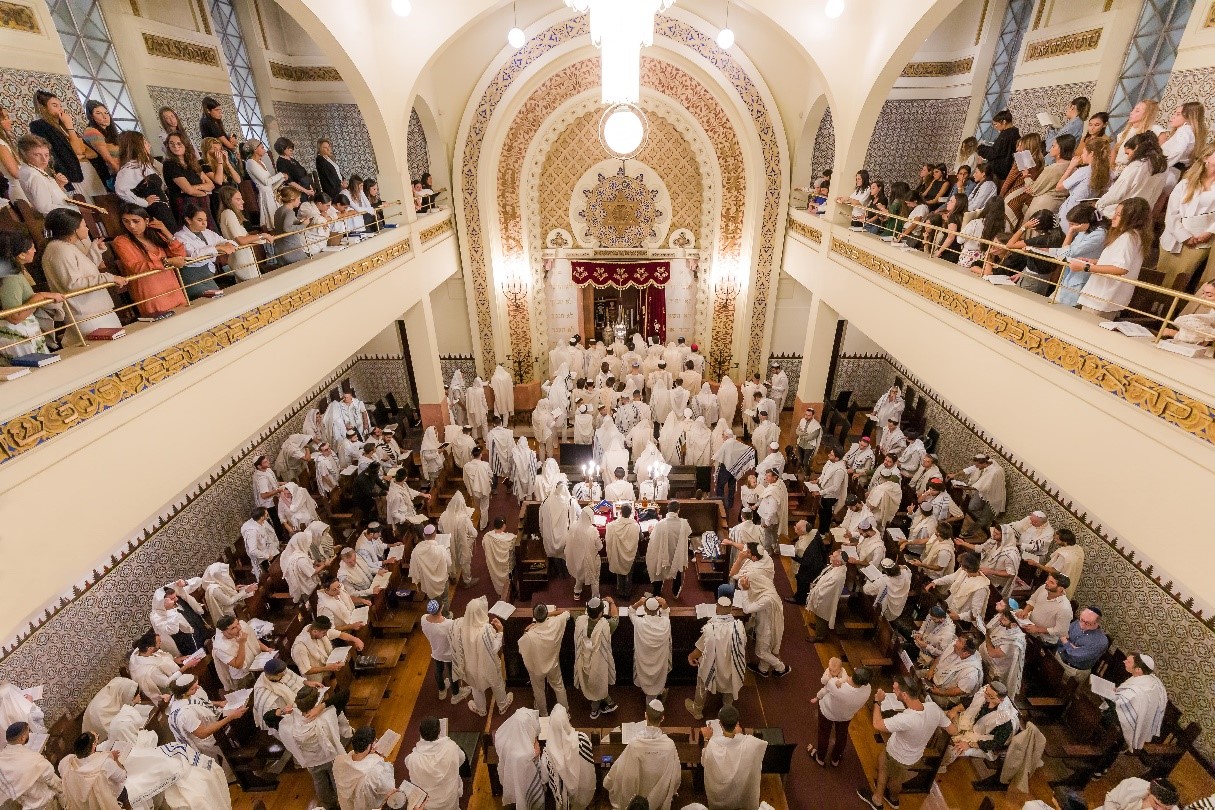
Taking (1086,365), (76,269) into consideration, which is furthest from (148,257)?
(1086,365)

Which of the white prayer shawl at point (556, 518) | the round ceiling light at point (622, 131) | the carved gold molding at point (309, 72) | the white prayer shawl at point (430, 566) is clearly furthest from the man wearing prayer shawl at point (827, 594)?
the carved gold molding at point (309, 72)

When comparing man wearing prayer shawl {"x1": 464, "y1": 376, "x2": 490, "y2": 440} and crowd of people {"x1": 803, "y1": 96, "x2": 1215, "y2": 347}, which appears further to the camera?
man wearing prayer shawl {"x1": 464, "y1": 376, "x2": 490, "y2": 440}

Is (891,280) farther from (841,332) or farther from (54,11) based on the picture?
(54,11)

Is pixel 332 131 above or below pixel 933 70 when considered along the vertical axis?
below

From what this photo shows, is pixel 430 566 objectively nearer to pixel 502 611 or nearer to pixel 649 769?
pixel 502 611

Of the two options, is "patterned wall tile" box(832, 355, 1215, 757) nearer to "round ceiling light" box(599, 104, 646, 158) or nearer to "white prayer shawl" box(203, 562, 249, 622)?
"round ceiling light" box(599, 104, 646, 158)

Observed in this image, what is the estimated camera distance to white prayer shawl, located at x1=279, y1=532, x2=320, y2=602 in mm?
6918

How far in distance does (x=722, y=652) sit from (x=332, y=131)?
1165 cm

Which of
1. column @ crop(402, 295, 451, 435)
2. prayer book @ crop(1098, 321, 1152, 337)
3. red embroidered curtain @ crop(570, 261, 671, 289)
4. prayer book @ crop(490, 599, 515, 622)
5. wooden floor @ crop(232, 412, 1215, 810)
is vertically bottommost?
wooden floor @ crop(232, 412, 1215, 810)

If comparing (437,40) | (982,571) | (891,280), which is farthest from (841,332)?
(437,40)

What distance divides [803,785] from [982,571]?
316cm

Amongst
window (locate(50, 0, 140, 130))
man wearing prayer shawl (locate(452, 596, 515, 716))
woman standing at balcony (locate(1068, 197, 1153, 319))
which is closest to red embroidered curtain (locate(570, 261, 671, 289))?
window (locate(50, 0, 140, 130))

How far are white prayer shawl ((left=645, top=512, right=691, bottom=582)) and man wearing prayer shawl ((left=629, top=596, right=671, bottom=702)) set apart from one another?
45.0 inches

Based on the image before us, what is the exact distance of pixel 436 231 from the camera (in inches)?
420
